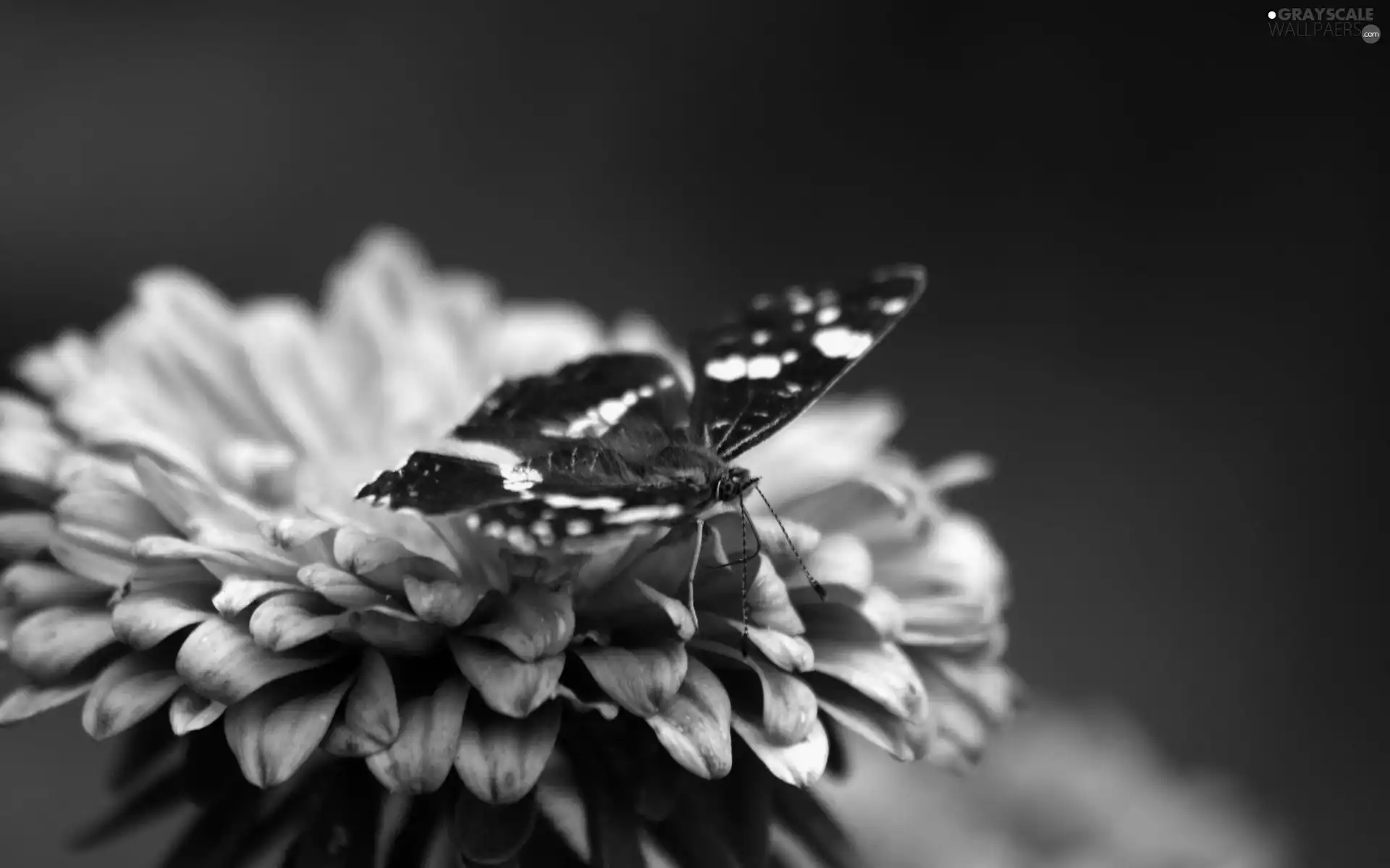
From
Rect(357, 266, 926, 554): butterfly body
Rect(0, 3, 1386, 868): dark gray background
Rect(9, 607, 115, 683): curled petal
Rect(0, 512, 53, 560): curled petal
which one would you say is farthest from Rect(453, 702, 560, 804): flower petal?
Rect(0, 3, 1386, 868): dark gray background

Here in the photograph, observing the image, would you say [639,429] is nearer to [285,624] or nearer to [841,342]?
[841,342]

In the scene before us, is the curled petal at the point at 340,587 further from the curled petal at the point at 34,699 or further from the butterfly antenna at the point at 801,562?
the butterfly antenna at the point at 801,562

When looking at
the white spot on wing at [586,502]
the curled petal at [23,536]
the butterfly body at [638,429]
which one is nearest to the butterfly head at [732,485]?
the butterfly body at [638,429]

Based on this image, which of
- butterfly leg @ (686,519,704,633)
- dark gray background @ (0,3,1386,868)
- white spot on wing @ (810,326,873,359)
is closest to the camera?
butterfly leg @ (686,519,704,633)

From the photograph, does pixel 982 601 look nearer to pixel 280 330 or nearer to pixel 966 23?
pixel 280 330

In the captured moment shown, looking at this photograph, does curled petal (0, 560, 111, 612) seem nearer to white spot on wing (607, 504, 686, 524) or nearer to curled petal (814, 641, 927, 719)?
white spot on wing (607, 504, 686, 524)
